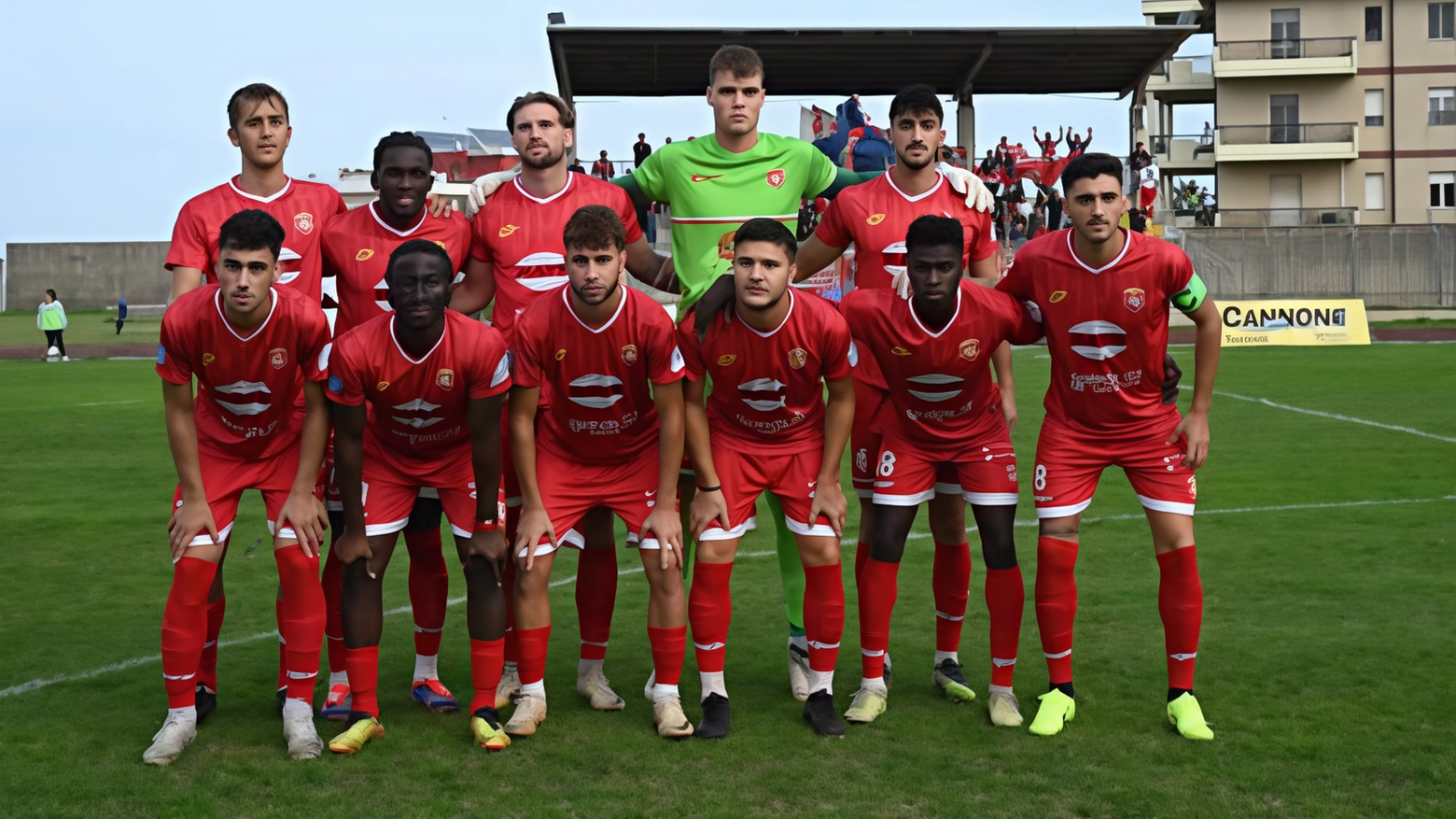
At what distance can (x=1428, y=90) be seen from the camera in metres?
45.9

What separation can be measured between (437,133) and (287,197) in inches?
1732

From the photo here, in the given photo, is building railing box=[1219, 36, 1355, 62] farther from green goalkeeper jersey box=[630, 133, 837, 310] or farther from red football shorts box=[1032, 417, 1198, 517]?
red football shorts box=[1032, 417, 1198, 517]

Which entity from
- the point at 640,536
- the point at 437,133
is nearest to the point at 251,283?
the point at 640,536

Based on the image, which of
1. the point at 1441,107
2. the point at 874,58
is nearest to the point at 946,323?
the point at 874,58

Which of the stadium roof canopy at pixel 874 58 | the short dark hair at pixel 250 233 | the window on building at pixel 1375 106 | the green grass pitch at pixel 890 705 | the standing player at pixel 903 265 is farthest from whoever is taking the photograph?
the window on building at pixel 1375 106

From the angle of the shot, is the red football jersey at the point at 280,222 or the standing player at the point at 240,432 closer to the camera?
the standing player at the point at 240,432

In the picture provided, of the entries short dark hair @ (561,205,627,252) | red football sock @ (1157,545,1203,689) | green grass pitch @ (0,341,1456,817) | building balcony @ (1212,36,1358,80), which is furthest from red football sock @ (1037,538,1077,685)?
building balcony @ (1212,36,1358,80)

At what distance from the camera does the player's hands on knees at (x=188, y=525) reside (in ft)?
16.1

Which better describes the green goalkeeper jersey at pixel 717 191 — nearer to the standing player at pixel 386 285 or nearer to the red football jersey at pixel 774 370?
the red football jersey at pixel 774 370

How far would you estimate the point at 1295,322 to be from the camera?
83.0 feet

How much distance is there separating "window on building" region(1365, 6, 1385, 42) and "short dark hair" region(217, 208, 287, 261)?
1941 inches

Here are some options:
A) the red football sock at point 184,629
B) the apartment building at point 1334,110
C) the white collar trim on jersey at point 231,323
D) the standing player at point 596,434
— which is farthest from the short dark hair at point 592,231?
the apartment building at point 1334,110

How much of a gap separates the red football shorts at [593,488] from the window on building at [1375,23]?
159 feet

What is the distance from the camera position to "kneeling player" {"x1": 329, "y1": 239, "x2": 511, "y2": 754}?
4828 mm
